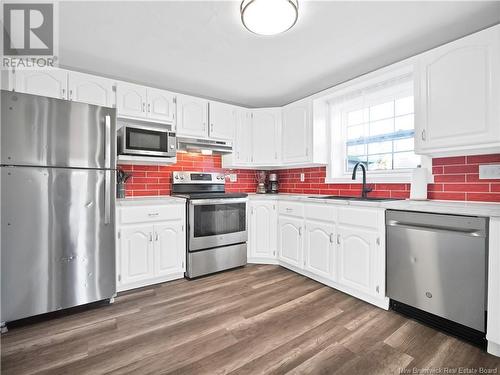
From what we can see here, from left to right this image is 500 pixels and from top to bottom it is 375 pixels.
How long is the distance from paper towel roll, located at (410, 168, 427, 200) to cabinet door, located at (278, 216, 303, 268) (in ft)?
3.87

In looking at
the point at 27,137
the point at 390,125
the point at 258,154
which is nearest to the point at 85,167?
the point at 27,137

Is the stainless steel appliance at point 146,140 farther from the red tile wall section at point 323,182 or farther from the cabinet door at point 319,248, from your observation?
the cabinet door at point 319,248

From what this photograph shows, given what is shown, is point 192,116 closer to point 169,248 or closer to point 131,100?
point 131,100

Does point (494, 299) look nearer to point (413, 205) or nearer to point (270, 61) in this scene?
point (413, 205)

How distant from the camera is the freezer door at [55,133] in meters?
1.80

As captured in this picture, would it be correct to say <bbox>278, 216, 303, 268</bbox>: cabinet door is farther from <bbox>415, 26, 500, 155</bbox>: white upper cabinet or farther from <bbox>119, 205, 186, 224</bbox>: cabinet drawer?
<bbox>415, 26, 500, 155</bbox>: white upper cabinet

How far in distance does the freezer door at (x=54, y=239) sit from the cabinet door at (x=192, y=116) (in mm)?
1127

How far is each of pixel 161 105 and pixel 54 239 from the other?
1.73 meters

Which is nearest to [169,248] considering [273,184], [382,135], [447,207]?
[273,184]

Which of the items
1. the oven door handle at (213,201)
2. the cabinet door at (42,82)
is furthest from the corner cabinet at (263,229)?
the cabinet door at (42,82)

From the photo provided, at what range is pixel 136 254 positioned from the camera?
2473mm

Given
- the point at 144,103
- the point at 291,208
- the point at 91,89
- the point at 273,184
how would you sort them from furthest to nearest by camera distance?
1. the point at 273,184
2. the point at 291,208
3. the point at 144,103
4. the point at 91,89

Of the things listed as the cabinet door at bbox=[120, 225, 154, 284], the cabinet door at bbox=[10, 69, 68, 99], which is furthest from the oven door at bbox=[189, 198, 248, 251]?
the cabinet door at bbox=[10, 69, 68, 99]

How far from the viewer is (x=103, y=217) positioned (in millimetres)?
2129
